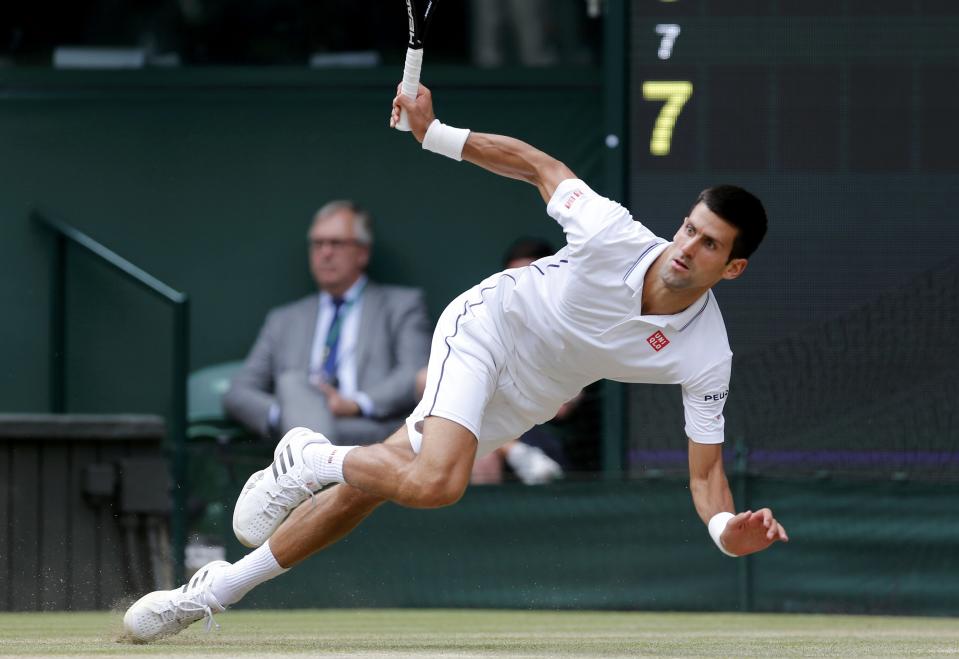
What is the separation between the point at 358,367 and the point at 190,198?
183cm

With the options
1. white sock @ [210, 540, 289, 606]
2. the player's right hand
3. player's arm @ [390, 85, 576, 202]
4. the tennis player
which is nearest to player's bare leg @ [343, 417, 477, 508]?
the tennis player

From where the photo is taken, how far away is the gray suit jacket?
1015cm

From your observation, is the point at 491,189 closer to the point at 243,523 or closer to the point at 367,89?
the point at 367,89

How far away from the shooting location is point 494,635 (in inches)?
291

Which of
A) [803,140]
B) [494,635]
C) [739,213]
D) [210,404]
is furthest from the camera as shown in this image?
[210,404]

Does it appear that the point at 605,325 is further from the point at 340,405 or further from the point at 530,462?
the point at 340,405

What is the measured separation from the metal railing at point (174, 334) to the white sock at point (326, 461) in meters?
3.50

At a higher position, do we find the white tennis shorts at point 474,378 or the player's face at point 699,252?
the player's face at point 699,252

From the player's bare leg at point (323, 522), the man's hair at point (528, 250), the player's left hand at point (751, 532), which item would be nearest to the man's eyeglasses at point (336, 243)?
the man's hair at point (528, 250)

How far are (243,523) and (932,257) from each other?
4.59 metres

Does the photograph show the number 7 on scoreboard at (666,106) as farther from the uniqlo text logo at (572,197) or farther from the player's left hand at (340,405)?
the uniqlo text logo at (572,197)

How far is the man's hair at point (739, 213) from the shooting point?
6.42m

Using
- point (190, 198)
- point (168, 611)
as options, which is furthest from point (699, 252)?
point (190, 198)

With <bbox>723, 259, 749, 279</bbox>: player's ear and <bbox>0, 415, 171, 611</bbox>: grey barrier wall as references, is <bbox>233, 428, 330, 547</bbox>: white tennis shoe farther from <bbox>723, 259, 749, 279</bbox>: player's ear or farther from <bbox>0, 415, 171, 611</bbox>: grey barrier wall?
<bbox>0, 415, 171, 611</bbox>: grey barrier wall
